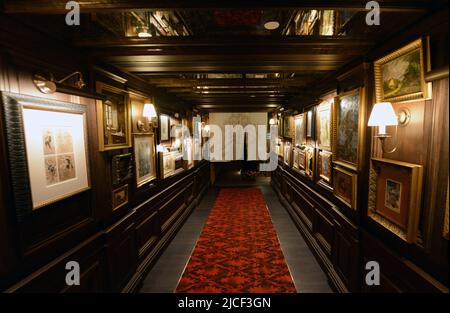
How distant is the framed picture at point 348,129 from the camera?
260 centimetres

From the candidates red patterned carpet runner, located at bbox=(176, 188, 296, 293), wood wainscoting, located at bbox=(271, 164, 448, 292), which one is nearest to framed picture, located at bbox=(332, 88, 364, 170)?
wood wainscoting, located at bbox=(271, 164, 448, 292)

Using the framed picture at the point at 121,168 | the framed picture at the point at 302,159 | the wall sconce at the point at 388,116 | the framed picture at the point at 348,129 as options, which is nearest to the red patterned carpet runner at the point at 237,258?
the framed picture at the point at 302,159

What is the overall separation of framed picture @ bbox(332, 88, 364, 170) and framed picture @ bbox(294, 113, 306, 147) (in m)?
1.64

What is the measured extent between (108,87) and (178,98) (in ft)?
10.4

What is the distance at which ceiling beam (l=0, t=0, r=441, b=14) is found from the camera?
61.6 inches

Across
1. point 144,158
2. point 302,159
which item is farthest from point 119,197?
point 302,159

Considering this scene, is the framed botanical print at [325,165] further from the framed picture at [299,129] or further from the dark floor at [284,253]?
the dark floor at [284,253]

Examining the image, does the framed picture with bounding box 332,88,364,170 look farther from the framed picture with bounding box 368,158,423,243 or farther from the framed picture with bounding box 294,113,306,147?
the framed picture with bounding box 294,113,306,147

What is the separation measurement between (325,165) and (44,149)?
3626mm

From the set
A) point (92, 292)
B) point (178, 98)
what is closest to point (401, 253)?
point (92, 292)

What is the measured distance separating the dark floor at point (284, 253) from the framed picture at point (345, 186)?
142 cm

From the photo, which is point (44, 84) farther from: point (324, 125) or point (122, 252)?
point (324, 125)

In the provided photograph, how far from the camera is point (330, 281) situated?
3.29 meters

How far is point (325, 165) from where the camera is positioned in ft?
12.0
